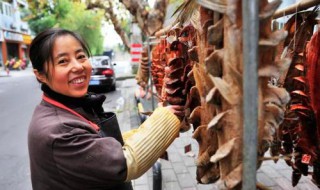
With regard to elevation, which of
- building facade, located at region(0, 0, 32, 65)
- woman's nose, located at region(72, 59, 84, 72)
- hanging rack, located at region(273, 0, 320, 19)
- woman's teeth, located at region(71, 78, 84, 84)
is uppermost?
building facade, located at region(0, 0, 32, 65)

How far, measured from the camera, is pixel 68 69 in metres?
1.54

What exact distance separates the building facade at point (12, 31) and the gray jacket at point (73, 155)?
3309 cm

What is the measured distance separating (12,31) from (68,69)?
132 ft

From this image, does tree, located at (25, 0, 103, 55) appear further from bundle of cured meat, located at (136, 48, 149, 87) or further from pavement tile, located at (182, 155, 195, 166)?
pavement tile, located at (182, 155, 195, 166)

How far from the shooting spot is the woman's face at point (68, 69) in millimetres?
1529

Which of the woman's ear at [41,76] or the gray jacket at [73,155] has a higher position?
the woman's ear at [41,76]

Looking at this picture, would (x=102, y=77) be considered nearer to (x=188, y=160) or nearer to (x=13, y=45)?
(x=188, y=160)

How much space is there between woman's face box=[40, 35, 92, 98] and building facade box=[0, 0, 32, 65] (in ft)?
108

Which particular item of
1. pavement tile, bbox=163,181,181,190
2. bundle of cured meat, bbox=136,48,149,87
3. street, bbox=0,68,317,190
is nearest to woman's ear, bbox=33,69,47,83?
street, bbox=0,68,317,190

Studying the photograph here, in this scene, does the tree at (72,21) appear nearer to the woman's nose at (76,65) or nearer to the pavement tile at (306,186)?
the pavement tile at (306,186)

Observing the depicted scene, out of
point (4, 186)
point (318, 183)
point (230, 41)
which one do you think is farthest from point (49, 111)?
point (4, 186)

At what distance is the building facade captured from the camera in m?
33.9

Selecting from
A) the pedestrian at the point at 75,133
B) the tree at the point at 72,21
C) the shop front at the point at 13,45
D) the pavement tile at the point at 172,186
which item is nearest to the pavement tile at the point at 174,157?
the pavement tile at the point at 172,186

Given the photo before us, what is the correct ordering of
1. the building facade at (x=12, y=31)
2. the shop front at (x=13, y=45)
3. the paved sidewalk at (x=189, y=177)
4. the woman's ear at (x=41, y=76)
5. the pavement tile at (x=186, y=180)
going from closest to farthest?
the woman's ear at (x=41, y=76), the paved sidewalk at (x=189, y=177), the pavement tile at (x=186, y=180), the building facade at (x=12, y=31), the shop front at (x=13, y=45)
